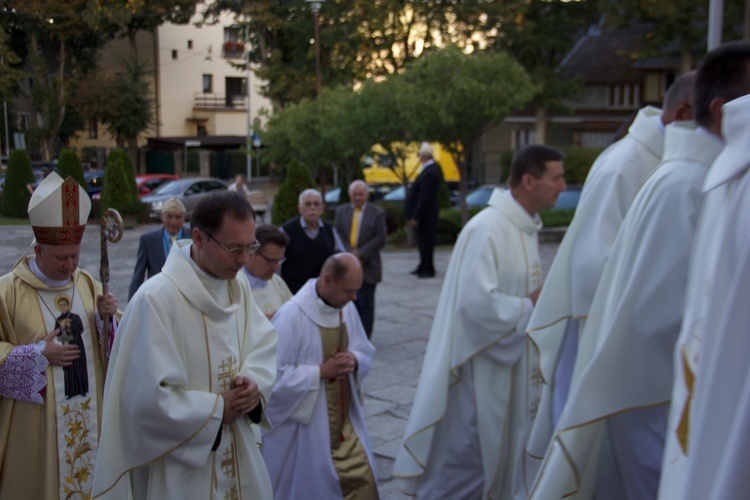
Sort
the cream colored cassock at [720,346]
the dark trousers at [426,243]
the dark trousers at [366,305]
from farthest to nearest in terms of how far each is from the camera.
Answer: the dark trousers at [426,243] < the dark trousers at [366,305] < the cream colored cassock at [720,346]

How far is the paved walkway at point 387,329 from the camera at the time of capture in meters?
4.62

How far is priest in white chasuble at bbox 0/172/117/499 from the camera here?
3266mm

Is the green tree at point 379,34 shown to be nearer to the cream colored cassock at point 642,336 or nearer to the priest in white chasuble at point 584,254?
the priest in white chasuble at point 584,254

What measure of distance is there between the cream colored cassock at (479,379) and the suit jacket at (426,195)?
7.78m

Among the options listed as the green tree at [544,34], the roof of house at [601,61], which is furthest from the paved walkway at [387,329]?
the roof of house at [601,61]

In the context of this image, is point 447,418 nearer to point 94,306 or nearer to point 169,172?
point 94,306

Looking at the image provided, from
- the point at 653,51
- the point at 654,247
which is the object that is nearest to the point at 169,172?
the point at 654,247

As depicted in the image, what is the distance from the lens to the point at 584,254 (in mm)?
3580

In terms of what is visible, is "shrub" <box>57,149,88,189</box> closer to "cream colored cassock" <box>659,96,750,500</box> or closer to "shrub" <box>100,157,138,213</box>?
"shrub" <box>100,157,138,213</box>

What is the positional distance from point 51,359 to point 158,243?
87.7 inches

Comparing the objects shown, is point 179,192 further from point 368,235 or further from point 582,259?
point 368,235

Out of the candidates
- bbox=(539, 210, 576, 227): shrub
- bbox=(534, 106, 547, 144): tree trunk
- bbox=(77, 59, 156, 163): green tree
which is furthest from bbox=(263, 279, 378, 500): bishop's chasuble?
bbox=(534, 106, 547, 144): tree trunk

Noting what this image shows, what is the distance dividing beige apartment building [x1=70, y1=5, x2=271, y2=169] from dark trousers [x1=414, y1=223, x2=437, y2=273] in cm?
707

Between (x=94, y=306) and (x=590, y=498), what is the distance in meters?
2.25
